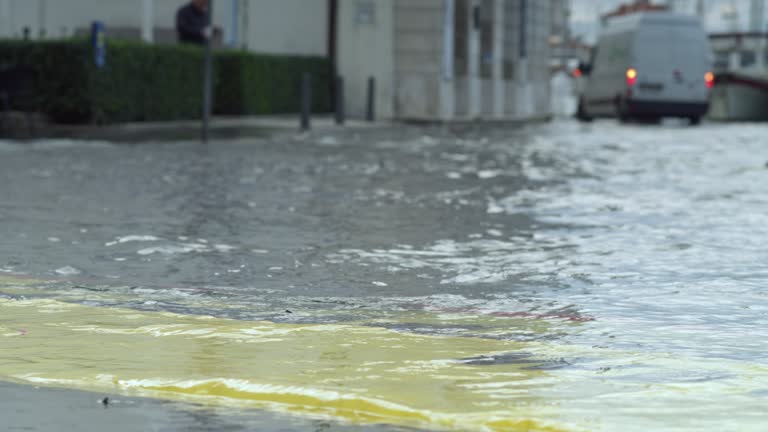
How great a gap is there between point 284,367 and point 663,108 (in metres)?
35.7

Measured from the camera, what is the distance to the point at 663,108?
133 ft

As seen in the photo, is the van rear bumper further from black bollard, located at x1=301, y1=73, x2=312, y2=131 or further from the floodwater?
the floodwater

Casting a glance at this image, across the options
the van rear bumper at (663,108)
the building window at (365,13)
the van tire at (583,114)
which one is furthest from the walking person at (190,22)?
the van tire at (583,114)

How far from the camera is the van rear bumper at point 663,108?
4022cm

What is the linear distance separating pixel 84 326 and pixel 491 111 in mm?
38755

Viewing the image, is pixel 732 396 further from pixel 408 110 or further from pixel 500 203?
pixel 408 110

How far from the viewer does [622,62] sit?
40469 mm

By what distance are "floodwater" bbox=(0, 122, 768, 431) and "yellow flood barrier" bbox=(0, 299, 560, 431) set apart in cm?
1

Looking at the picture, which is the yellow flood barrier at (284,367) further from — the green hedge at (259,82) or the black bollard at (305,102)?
the green hedge at (259,82)

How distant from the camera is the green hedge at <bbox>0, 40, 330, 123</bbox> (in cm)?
2336

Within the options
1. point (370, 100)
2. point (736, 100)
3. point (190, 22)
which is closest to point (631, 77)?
point (370, 100)

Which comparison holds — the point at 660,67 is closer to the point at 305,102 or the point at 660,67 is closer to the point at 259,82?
the point at 259,82

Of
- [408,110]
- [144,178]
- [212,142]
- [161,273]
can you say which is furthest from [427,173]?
[408,110]

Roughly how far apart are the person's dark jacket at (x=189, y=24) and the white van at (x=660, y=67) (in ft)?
46.2
